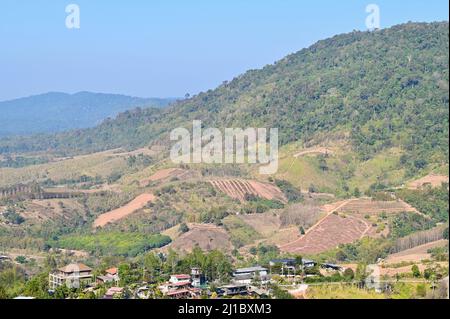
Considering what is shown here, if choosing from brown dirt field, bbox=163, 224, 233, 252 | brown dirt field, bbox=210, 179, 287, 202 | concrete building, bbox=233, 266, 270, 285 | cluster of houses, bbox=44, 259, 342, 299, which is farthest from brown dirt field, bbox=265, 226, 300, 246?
concrete building, bbox=233, 266, 270, 285

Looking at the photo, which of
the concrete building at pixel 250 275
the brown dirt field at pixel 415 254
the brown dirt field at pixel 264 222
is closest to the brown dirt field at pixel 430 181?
the brown dirt field at pixel 264 222

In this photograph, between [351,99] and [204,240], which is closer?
[204,240]

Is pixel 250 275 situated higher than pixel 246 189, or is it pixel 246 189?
pixel 246 189

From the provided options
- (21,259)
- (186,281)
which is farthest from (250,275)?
(21,259)

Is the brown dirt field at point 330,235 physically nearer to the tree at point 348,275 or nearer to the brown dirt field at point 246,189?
the brown dirt field at point 246,189

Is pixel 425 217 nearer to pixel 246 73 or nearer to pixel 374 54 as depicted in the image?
pixel 374 54

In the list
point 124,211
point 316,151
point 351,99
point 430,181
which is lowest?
point 124,211

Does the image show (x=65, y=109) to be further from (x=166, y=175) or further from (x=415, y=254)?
(x=415, y=254)
